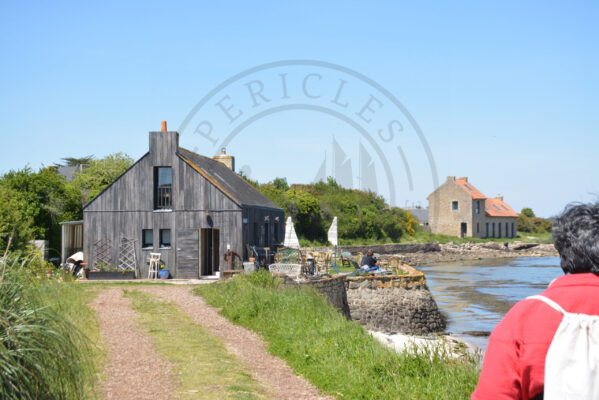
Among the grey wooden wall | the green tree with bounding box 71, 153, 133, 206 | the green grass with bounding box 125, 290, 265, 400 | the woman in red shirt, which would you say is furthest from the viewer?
the green tree with bounding box 71, 153, 133, 206

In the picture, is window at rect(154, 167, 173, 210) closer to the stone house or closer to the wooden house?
the wooden house

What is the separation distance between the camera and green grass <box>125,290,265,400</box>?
7.26m

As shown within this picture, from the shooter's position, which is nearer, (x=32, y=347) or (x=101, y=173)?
(x=32, y=347)

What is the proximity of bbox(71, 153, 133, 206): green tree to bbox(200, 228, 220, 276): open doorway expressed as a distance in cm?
1748

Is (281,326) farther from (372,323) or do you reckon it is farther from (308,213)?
(308,213)

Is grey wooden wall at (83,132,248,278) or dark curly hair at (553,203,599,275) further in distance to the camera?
grey wooden wall at (83,132,248,278)

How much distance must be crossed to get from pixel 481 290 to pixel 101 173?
28.5m

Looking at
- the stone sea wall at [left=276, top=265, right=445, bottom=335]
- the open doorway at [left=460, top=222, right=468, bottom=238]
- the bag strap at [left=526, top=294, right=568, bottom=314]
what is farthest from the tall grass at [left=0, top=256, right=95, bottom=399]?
the open doorway at [left=460, top=222, right=468, bottom=238]

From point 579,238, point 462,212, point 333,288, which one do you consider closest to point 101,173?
point 333,288

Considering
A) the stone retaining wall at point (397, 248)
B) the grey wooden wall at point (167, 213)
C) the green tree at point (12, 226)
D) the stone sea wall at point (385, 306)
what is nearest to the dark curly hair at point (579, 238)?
the green tree at point (12, 226)

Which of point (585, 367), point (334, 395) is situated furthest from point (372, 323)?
point (585, 367)

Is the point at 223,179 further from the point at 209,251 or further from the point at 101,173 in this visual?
the point at 101,173

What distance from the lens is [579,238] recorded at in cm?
238

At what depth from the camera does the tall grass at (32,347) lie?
4.28 metres
